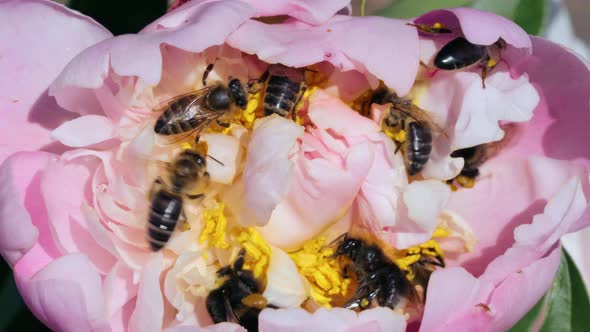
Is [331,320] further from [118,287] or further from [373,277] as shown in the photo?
[118,287]

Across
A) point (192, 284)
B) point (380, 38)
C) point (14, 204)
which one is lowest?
point (192, 284)

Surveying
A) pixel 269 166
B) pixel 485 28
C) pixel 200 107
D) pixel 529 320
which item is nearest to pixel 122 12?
pixel 200 107

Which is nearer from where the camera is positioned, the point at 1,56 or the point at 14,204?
the point at 14,204

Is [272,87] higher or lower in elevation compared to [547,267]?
higher

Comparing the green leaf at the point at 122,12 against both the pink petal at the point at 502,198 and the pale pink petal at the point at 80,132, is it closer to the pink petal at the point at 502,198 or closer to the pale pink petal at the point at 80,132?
the pale pink petal at the point at 80,132

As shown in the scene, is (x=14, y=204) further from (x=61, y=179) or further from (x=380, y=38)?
(x=380, y=38)

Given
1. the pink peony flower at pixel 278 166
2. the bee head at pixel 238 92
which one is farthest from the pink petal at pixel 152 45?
the bee head at pixel 238 92

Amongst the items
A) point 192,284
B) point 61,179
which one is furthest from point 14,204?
point 192,284
